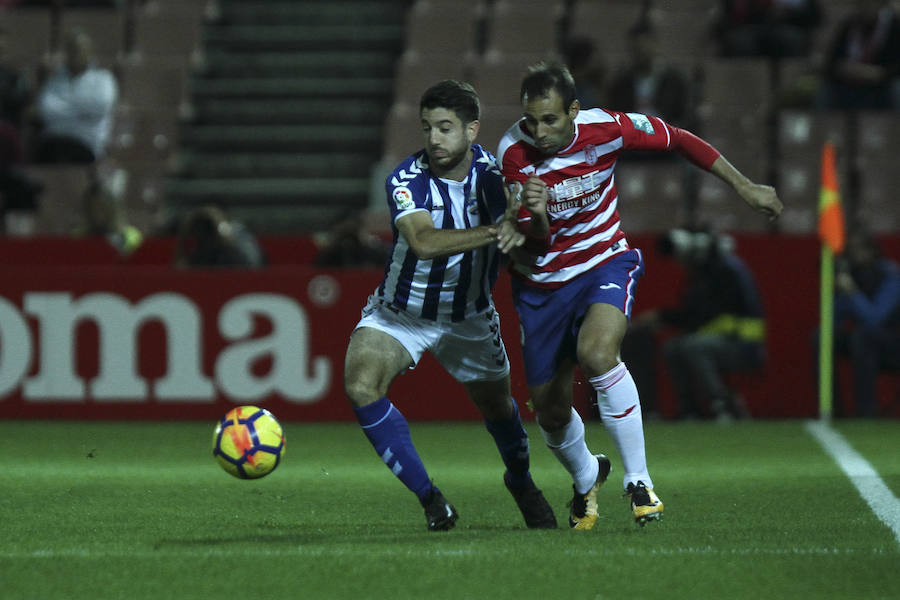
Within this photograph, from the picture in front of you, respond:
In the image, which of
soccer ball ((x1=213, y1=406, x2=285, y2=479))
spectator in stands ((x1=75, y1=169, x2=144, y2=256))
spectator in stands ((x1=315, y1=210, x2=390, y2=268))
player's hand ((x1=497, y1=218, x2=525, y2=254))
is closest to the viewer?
player's hand ((x1=497, y1=218, x2=525, y2=254))

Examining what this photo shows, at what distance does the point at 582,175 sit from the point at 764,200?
70 cm

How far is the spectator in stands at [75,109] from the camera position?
49.9ft

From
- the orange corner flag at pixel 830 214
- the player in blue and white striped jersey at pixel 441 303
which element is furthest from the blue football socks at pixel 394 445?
the orange corner flag at pixel 830 214

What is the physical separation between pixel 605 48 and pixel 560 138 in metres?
9.95

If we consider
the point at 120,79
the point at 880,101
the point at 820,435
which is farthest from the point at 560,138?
the point at 120,79

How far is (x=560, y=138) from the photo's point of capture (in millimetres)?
6156

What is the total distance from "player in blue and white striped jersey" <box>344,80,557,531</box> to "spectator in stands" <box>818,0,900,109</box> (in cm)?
Result: 850

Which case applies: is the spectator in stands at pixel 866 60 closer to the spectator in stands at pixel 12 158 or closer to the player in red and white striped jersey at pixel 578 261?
the spectator in stands at pixel 12 158

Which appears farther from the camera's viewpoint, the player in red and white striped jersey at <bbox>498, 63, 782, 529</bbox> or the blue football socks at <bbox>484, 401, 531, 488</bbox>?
the blue football socks at <bbox>484, 401, 531, 488</bbox>

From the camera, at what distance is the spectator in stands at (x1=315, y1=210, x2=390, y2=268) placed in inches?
503

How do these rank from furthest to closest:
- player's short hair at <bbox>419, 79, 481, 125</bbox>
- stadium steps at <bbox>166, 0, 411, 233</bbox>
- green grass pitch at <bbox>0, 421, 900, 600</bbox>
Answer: stadium steps at <bbox>166, 0, 411, 233</bbox> → player's short hair at <bbox>419, 79, 481, 125</bbox> → green grass pitch at <bbox>0, 421, 900, 600</bbox>

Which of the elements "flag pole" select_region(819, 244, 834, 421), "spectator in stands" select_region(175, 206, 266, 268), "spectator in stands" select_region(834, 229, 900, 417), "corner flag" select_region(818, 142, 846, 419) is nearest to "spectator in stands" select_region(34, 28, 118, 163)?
"spectator in stands" select_region(175, 206, 266, 268)

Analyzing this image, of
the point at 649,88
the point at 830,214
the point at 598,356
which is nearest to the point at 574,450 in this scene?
the point at 598,356

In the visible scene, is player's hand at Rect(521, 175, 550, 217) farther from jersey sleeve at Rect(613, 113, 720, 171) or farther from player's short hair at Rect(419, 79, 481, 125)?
jersey sleeve at Rect(613, 113, 720, 171)
